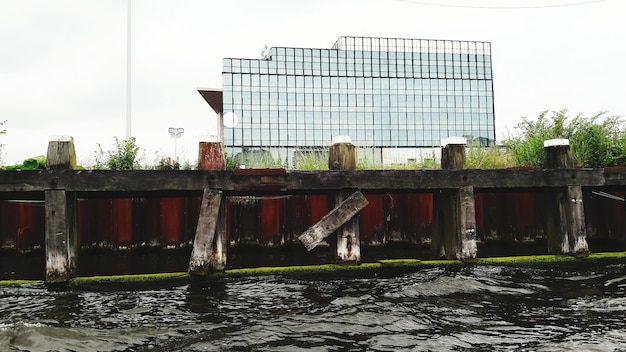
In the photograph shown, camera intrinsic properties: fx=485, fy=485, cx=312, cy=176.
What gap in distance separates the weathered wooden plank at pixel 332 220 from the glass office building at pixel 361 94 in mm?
59788

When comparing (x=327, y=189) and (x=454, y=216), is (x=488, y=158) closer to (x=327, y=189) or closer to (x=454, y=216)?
(x=454, y=216)

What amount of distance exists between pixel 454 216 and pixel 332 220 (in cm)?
205

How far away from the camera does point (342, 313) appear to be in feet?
18.0

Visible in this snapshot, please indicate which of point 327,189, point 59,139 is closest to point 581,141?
point 327,189

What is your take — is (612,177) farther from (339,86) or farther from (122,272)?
(339,86)

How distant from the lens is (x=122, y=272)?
26.8 feet

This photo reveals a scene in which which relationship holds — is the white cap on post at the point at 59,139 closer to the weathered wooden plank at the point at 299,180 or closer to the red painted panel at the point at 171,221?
the weathered wooden plank at the point at 299,180

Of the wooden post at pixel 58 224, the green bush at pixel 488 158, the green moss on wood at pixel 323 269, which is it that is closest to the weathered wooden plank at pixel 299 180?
the wooden post at pixel 58 224

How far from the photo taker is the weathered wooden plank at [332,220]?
22.9 ft

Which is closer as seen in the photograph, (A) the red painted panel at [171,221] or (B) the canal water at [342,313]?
(B) the canal water at [342,313]

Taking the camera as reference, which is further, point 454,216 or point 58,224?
point 454,216

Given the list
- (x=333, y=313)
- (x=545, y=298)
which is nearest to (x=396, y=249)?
(x=545, y=298)

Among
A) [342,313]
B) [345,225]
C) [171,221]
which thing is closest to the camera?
[342,313]

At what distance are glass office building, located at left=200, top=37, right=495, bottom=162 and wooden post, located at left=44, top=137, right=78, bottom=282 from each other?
6006 cm
